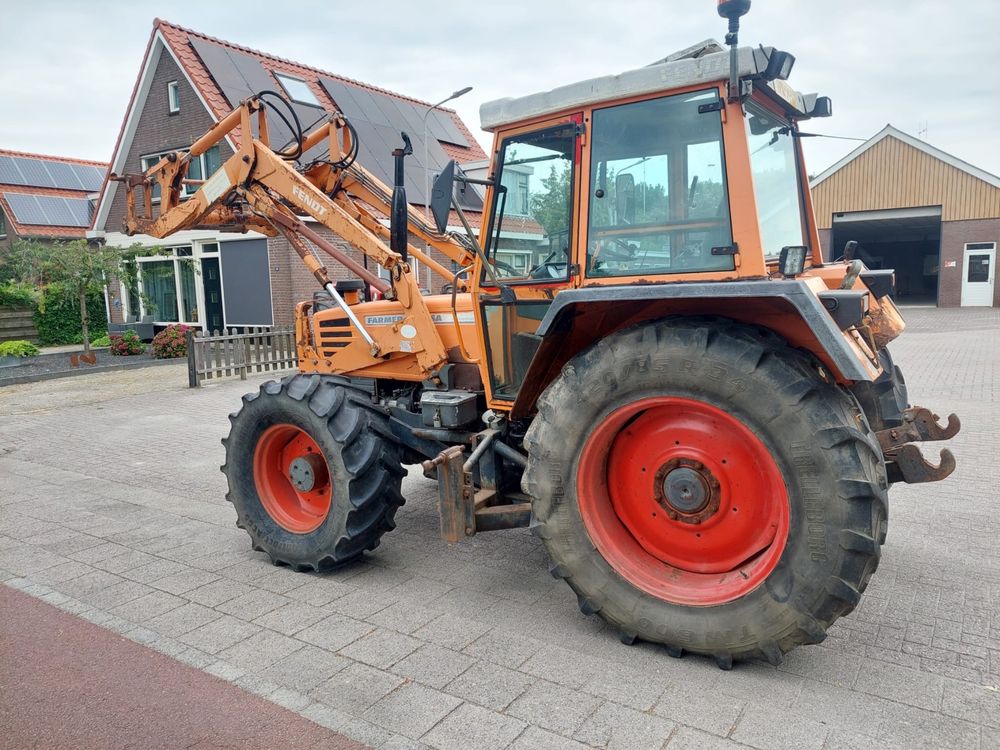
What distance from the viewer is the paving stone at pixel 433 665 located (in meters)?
3.09

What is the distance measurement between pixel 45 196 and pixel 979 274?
34.5m

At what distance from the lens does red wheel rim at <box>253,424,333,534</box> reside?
173 inches

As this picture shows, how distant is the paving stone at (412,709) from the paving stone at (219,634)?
3.20ft

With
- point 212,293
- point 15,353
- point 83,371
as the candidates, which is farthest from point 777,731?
point 212,293

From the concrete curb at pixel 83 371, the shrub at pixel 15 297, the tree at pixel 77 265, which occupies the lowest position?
the concrete curb at pixel 83 371

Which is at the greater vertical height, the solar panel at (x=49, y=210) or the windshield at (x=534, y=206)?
the solar panel at (x=49, y=210)

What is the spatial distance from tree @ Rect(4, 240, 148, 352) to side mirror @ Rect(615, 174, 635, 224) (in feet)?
52.1

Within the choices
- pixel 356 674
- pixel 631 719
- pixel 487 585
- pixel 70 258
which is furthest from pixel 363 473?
pixel 70 258

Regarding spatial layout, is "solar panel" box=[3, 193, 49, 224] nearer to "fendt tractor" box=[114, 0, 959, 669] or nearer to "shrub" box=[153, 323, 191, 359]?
"shrub" box=[153, 323, 191, 359]

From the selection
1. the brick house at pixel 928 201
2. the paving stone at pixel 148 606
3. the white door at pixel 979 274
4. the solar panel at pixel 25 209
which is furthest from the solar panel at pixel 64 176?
the white door at pixel 979 274

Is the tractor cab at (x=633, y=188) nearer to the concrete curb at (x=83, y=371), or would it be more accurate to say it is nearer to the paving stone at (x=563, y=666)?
the paving stone at (x=563, y=666)

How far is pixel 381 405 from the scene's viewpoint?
15.4 feet

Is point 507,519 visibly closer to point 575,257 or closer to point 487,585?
point 487,585

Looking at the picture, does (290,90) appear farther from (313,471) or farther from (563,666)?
(563,666)
